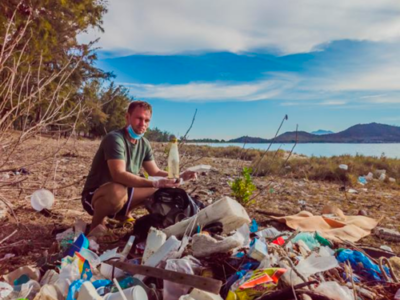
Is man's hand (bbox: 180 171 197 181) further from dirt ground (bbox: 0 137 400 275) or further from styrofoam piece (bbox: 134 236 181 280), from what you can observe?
styrofoam piece (bbox: 134 236 181 280)

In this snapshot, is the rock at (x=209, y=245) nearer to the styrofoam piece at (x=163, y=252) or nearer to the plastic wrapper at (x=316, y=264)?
the styrofoam piece at (x=163, y=252)

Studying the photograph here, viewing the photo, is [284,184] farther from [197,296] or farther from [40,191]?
[197,296]

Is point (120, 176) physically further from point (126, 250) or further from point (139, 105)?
point (126, 250)

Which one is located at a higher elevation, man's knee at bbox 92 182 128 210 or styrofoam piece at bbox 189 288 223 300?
man's knee at bbox 92 182 128 210

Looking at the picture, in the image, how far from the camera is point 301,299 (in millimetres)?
1664

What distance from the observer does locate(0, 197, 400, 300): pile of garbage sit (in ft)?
5.75

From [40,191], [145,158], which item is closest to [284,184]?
[145,158]

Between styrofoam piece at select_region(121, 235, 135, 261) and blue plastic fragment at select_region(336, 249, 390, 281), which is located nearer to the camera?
blue plastic fragment at select_region(336, 249, 390, 281)

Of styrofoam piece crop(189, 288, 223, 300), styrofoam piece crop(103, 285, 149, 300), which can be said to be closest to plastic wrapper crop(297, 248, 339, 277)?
styrofoam piece crop(189, 288, 223, 300)

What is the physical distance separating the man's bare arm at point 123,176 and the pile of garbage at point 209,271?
58cm

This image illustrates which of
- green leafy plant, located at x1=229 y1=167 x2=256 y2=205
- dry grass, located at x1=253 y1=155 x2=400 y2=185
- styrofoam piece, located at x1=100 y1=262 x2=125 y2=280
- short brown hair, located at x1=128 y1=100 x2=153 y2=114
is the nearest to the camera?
styrofoam piece, located at x1=100 y1=262 x2=125 y2=280

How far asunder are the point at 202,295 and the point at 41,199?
252 centimetres

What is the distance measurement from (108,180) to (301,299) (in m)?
2.32

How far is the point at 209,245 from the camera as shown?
220 cm
